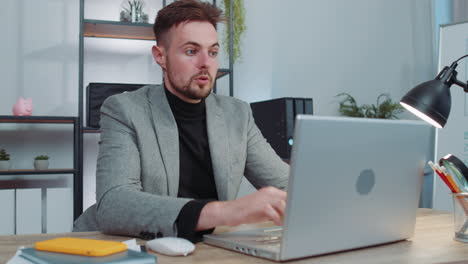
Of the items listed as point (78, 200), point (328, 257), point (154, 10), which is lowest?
point (78, 200)

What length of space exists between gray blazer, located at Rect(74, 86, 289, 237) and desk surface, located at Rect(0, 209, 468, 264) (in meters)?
0.06

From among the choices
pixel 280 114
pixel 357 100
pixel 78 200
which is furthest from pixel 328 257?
pixel 357 100

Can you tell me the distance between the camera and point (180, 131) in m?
1.60

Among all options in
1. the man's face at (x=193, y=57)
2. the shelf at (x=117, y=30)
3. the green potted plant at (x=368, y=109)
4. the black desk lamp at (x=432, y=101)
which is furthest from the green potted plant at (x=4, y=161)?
the black desk lamp at (x=432, y=101)

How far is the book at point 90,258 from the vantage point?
0.71 m

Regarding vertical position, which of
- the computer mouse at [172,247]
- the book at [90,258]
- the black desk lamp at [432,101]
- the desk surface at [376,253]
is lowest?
the desk surface at [376,253]

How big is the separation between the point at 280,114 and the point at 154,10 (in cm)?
113

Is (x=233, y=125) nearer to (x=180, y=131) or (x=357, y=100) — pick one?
(x=180, y=131)

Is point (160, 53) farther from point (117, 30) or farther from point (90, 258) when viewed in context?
point (117, 30)

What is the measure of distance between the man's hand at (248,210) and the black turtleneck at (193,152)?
53cm

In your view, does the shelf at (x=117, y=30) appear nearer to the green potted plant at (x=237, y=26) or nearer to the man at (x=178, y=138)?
the green potted plant at (x=237, y=26)

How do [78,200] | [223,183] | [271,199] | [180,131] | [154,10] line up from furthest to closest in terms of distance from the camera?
[154,10] → [78,200] → [180,131] → [223,183] → [271,199]

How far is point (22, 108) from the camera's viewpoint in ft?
9.03

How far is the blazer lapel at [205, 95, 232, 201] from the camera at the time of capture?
4.91ft
